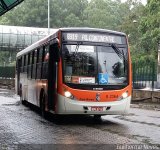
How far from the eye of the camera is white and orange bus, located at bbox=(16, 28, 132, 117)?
13.8m

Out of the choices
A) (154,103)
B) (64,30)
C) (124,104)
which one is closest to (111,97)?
(124,104)

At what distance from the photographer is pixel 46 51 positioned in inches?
631

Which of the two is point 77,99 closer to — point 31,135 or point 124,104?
point 124,104

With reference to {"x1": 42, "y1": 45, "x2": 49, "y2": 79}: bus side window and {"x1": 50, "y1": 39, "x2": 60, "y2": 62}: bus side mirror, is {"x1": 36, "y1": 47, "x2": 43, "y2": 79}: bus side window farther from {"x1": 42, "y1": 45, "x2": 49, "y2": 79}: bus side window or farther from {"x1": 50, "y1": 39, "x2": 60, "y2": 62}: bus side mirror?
{"x1": 50, "y1": 39, "x2": 60, "y2": 62}: bus side mirror

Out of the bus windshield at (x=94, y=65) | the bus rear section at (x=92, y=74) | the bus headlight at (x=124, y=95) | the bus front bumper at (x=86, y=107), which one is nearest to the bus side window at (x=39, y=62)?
the bus rear section at (x=92, y=74)

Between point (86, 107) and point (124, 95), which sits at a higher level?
point (124, 95)

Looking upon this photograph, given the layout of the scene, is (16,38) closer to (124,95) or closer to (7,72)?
(7,72)

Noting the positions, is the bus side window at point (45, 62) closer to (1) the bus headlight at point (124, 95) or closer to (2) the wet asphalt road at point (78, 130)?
(2) the wet asphalt road at point (78, 130)

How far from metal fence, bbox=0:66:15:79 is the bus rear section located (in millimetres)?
42003

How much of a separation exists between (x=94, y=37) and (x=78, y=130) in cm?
316

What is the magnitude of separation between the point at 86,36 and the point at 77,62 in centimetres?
94

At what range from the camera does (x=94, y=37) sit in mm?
14383

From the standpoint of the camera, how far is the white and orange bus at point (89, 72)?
13.8 metres

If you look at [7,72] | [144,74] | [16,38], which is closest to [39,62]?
[144,74]
